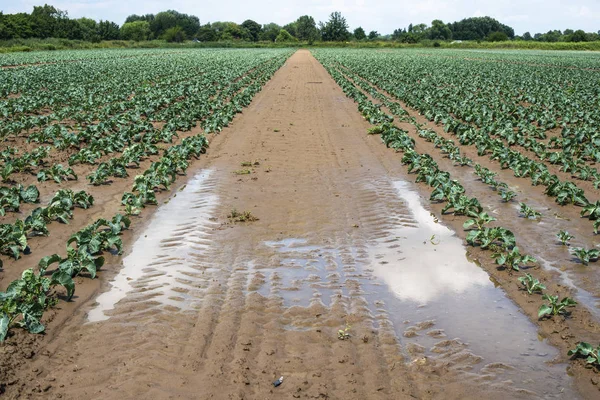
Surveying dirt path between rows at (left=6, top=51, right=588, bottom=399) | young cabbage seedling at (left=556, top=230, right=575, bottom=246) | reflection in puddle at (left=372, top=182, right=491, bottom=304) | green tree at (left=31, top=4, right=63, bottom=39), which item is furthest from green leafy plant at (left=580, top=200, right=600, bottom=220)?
green tree at (left=31, top=4, right=63, bottom=39)

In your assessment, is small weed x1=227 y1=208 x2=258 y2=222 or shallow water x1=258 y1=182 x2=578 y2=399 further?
small weed x1=227 y1=208 x2=258 y2=222

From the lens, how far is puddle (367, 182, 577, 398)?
5.31 m

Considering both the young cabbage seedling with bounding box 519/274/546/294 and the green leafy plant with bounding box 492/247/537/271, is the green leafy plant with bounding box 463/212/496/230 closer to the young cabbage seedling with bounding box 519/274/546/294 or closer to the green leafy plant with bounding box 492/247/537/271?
the green leafy plant with bounding box 492/247/537/271

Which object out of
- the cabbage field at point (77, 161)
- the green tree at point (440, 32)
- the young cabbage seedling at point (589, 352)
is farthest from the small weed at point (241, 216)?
the green tree at point (440, 32)

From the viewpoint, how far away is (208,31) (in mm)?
152125

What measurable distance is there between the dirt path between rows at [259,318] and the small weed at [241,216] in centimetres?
15

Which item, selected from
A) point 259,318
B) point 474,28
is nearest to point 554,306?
point 259,318

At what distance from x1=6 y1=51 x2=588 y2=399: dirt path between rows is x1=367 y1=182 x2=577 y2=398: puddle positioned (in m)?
0.05

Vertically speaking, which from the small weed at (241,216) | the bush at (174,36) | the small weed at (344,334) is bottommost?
the small weed at (344,334)

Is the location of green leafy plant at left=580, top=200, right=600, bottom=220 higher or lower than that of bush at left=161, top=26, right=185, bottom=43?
lower

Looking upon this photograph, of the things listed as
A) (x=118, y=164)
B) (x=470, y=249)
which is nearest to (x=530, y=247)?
(x=470, y=249)

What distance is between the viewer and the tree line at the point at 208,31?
102m

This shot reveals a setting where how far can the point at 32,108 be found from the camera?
20.5 m

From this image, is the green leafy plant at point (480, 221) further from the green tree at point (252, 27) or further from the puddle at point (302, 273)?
the green tree at point (252, 27)
